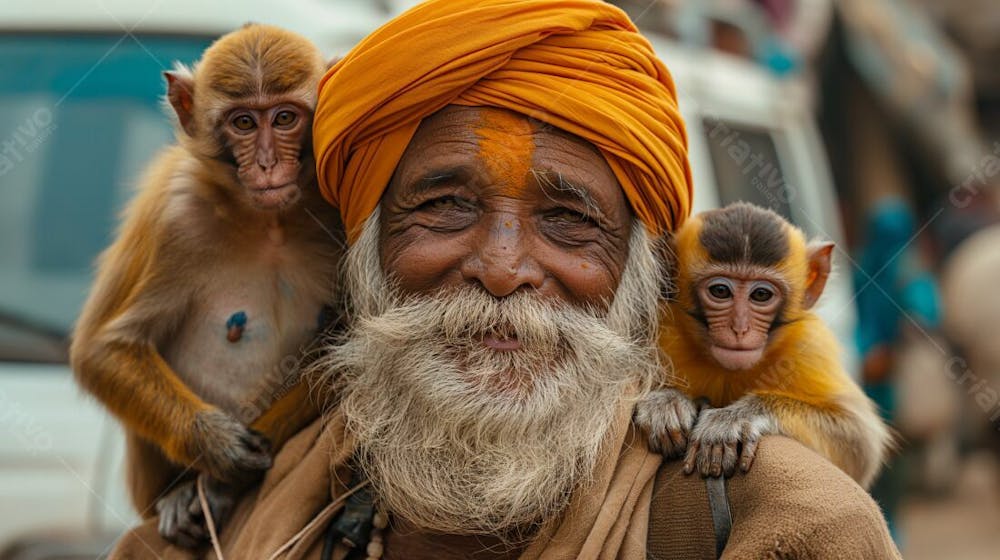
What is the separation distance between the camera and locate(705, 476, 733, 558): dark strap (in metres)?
2.24

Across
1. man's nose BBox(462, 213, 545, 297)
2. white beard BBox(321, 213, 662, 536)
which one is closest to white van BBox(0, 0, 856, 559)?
white beard BBox(321, 213, 662, 536)

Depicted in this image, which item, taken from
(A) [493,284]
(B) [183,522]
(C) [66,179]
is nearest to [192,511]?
(B) [183,522]

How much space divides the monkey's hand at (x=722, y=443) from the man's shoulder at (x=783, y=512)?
0.07 ft

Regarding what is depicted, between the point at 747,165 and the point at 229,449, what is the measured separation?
413 centimetres

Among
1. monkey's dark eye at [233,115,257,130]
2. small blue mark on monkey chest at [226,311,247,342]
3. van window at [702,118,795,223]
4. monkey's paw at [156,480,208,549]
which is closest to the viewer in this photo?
monkey's paw at [156,480,208,549]

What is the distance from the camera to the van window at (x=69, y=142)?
4.89 m

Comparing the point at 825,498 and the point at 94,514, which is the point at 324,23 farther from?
the point at 825,498

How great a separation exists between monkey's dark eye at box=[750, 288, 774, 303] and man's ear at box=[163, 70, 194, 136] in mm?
1523

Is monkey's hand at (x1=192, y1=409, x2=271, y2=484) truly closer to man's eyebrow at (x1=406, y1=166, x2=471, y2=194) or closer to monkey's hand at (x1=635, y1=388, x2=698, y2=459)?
man's eyebrow at (x1=406, y1=166, x2=471, y2=194)

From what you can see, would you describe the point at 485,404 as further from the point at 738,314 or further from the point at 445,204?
the point at 738,314

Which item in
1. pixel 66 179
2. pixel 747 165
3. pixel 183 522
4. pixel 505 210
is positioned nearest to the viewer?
pixel 505 210

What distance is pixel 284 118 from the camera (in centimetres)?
294

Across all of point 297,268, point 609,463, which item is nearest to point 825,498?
point 609,463

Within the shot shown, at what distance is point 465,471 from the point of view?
2.55 m
